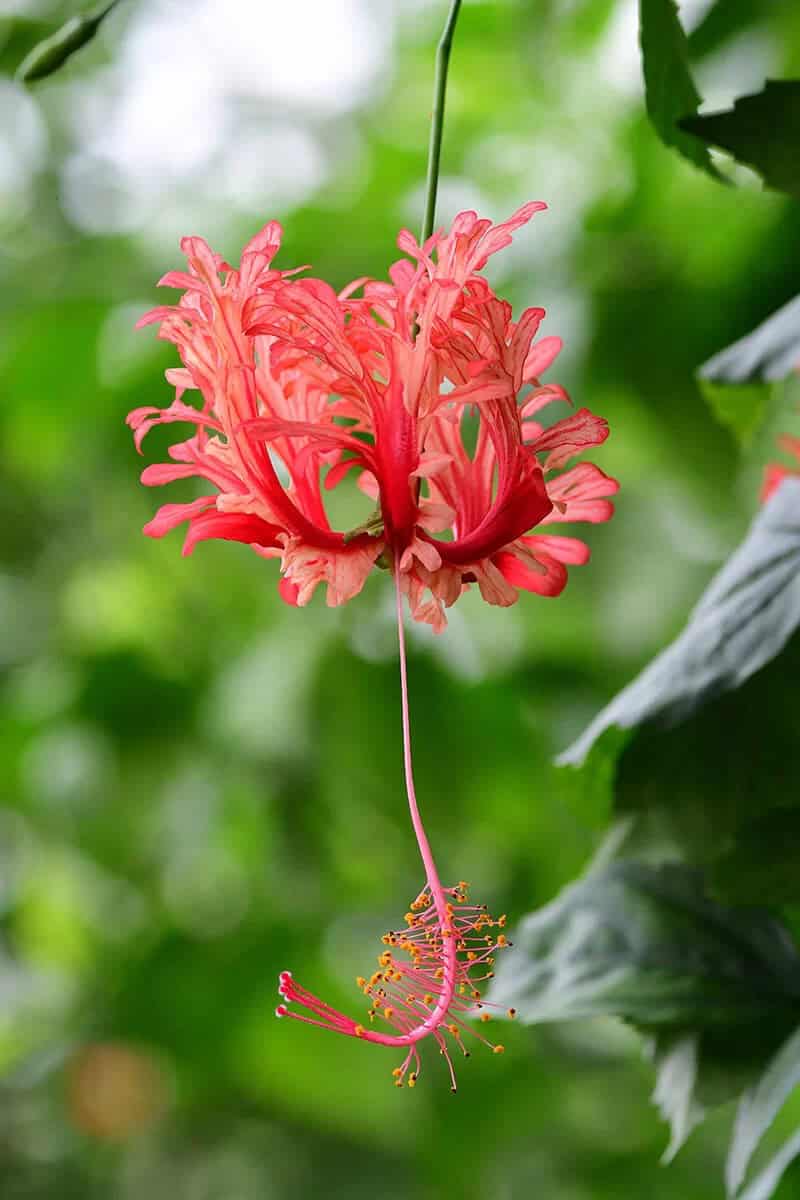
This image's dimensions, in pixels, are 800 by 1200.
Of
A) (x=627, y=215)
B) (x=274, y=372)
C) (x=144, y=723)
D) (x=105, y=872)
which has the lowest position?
(x=105, y=872)

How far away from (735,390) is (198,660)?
1.22 metres

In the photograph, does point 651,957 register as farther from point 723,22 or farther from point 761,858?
point 723,22

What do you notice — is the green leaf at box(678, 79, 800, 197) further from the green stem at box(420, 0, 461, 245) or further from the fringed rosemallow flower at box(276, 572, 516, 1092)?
the fringed rosemallow flower at box(276, 572, 516, 1092)

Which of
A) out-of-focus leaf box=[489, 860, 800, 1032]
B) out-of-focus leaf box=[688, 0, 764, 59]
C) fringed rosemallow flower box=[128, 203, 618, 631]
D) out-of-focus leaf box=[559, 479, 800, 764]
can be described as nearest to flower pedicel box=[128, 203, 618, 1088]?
fringed rosemallow flower box=[128, 203, 618, 631]

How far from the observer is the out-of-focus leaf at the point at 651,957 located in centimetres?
81

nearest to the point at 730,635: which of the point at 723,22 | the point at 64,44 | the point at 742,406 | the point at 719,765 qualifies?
the point at 719,765

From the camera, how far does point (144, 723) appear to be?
179cm

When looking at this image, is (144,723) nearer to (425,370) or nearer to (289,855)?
(289,855)

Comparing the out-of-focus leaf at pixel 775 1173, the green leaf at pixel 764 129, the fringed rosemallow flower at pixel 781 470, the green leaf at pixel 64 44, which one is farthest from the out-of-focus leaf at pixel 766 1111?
the green leaf at pixel 64 44

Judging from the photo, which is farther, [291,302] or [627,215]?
[627,215]

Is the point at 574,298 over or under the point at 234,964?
over

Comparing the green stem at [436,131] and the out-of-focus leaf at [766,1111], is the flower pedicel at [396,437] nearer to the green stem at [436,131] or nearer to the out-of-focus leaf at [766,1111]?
the green stem at [436,131]

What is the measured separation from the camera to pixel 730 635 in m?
0.70

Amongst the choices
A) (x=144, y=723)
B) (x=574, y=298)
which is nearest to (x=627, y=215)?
(x=574, y=298)
